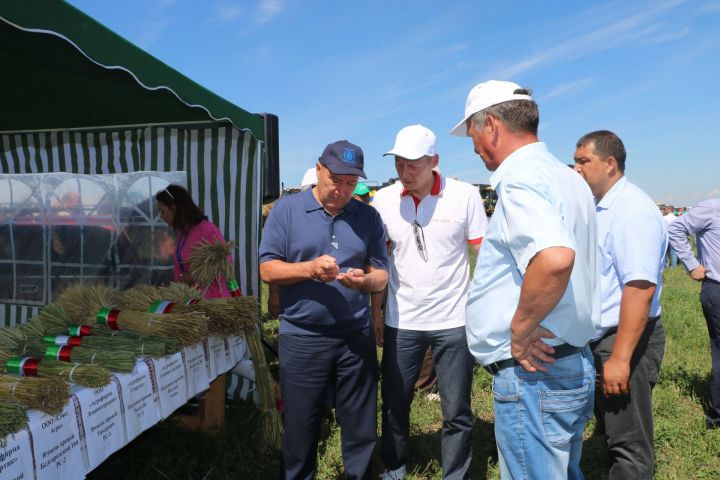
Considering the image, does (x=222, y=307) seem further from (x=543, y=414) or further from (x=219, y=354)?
(x=543, y=414)

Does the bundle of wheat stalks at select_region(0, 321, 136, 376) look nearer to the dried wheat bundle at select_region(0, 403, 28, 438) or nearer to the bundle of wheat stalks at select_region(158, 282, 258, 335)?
the dried wheat bundle at select_region(0, 403, 28, 438)

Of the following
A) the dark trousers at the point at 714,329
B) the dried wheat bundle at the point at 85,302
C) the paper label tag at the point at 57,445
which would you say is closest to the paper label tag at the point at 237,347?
the dried wheat bundle at the point at 85,302

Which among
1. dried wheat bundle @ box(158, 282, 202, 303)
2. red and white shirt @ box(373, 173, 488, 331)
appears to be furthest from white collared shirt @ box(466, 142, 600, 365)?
dried wheat bundle @ box(158, 282, 202, 303)

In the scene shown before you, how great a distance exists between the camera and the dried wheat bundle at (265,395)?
2979 millimetres

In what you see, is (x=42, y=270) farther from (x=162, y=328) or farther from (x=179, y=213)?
(x=162, y=328)

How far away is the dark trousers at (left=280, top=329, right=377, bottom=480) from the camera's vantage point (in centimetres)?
227

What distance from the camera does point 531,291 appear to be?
1.43m

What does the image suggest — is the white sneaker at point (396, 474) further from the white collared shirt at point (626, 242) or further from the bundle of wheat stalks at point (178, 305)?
the white collared shirt at point (626, 242)

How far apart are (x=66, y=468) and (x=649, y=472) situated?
2357 mm

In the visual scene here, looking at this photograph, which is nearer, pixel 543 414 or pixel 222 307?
pixel 543 414

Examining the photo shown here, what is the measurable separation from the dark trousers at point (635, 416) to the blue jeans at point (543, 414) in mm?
768

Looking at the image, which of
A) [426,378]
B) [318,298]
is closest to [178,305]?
[318,298]

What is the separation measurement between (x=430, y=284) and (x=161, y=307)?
1367mm

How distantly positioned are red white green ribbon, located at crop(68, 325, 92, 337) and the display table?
315 mm
